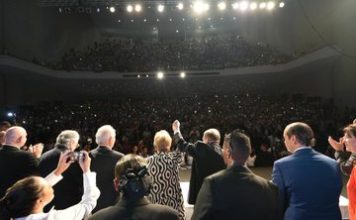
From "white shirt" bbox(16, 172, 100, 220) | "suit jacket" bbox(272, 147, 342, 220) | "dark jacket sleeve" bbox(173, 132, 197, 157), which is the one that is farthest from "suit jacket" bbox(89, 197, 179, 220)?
"dark jacket sleeve" bbox(173, 132, 197, 157)

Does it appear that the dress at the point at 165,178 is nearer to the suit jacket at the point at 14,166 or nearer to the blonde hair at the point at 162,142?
the blonde hair at the point at 162,142

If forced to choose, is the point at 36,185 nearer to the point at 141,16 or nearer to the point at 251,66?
the point at 251,66

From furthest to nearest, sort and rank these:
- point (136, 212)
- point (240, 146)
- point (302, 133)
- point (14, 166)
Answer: point (14, 166) < point (302, 133) < point (240, 146) < point (136, 212)

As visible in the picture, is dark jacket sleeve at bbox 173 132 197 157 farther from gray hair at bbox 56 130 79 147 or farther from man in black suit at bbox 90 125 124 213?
gray hair at bbox 56 130 79 147

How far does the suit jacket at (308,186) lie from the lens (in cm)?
248

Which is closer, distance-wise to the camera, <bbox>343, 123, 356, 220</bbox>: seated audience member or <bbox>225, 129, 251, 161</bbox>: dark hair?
<bbox>225, 129, 251, 161</bbox>: dark hair

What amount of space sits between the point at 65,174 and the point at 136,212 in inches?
69.2

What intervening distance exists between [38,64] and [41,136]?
7389 millimetres

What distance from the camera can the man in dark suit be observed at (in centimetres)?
248

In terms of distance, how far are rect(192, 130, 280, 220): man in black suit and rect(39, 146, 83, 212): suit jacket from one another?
4.86ft

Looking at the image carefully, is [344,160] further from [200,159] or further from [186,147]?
[186,147]

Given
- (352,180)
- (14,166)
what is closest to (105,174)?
(14,166)

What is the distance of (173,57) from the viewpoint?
2095 cm

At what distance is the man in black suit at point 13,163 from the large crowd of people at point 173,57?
16.6 meters
